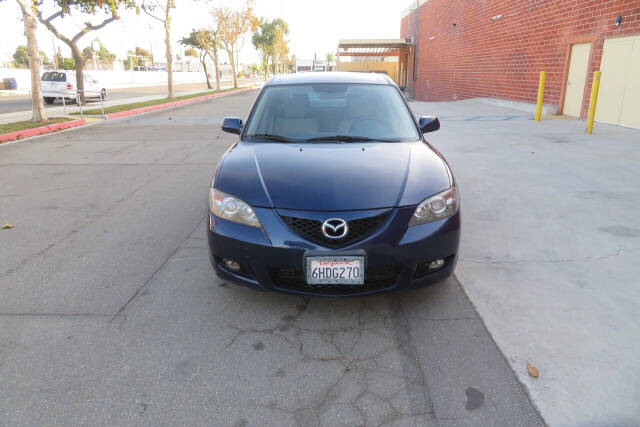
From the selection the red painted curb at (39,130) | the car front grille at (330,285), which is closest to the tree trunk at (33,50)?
the red painted curb at (39,130)

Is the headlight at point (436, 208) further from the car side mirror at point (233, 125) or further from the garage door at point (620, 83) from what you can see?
the garage door at point (620, 83)

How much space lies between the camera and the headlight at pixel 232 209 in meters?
2.95

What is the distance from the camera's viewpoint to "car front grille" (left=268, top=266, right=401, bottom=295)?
289 centimetres

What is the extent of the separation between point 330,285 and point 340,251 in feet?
0.92

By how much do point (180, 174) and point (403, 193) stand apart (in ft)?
17.7

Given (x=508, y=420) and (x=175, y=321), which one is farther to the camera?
(x=175, y=321)

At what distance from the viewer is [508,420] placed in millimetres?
2166

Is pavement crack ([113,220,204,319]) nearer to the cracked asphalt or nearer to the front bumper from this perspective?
the cracked asphalt

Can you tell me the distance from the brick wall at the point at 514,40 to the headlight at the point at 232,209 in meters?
12.0

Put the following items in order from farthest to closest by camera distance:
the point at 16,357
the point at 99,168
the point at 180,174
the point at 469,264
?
the point at 99,168 → the point at 180,174 → the point at 469,264 → the point at 16,357

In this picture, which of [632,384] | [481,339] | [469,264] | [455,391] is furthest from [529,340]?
[469,264]

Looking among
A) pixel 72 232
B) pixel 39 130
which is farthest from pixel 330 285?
pixel 39 130

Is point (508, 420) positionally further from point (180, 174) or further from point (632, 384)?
point (180, 174)

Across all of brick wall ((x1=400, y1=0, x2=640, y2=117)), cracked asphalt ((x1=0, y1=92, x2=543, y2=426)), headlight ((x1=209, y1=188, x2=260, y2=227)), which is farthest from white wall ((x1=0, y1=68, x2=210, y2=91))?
headlight ((x1=209, y1=188, x2=260, y2=227))
